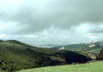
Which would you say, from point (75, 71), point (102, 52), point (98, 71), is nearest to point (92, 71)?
point (98, 71)

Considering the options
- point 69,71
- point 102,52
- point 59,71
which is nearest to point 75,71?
point 69,71

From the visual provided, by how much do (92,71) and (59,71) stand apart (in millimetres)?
5156

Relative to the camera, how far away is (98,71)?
23.8 meters

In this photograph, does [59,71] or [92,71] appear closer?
[92,71]

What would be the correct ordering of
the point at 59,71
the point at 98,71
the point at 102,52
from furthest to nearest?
1. the point at 102,52
2. the point at 59,71
3. the point at 98,71

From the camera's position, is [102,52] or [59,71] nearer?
[59,71]

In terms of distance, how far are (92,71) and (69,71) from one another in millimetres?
3397

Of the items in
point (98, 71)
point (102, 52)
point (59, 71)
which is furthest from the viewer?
point (102, 52)

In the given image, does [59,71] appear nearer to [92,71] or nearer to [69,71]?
[69,71]

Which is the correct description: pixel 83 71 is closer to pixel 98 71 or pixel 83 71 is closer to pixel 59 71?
pixel 98 71

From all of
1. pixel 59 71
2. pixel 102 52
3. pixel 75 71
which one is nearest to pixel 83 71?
pixel 75 71

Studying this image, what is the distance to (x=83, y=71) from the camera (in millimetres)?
24234

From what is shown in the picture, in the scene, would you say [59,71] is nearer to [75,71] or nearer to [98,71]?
[75,71]

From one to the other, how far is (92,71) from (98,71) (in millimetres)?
830
